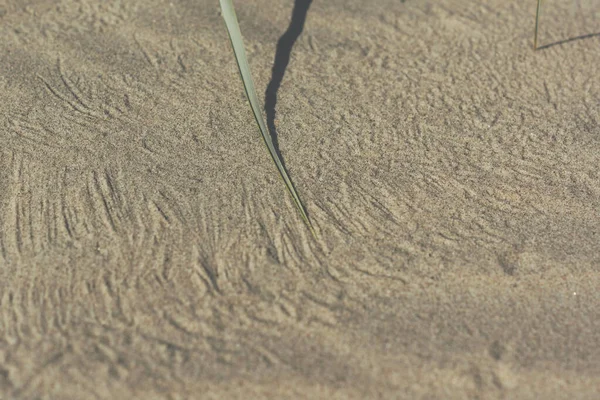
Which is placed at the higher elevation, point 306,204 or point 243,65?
point 243,65

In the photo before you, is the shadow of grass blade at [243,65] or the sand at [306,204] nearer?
the sand at [306,204]

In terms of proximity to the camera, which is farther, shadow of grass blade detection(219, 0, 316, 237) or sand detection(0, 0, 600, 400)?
shadow of grass blade detection(219, 0, 316, 237)

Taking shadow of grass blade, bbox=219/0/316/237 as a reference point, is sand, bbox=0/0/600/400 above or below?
below

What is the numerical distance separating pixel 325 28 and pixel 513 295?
2.45 m

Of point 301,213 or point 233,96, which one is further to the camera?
point 233,96

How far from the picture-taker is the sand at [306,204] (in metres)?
2.91

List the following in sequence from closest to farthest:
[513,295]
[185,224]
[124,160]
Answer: [513,295], [185,224], [124,160]

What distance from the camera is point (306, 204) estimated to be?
143 inches

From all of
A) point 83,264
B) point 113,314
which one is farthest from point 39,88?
point 113,314

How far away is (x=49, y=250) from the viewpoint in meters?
3.33

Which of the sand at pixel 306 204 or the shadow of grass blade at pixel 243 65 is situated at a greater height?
the shadow of grass blade at pixel 243 65

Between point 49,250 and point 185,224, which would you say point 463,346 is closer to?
point 185,224

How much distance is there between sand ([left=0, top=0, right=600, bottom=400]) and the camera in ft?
9.53

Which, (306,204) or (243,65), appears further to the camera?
(306,204)
